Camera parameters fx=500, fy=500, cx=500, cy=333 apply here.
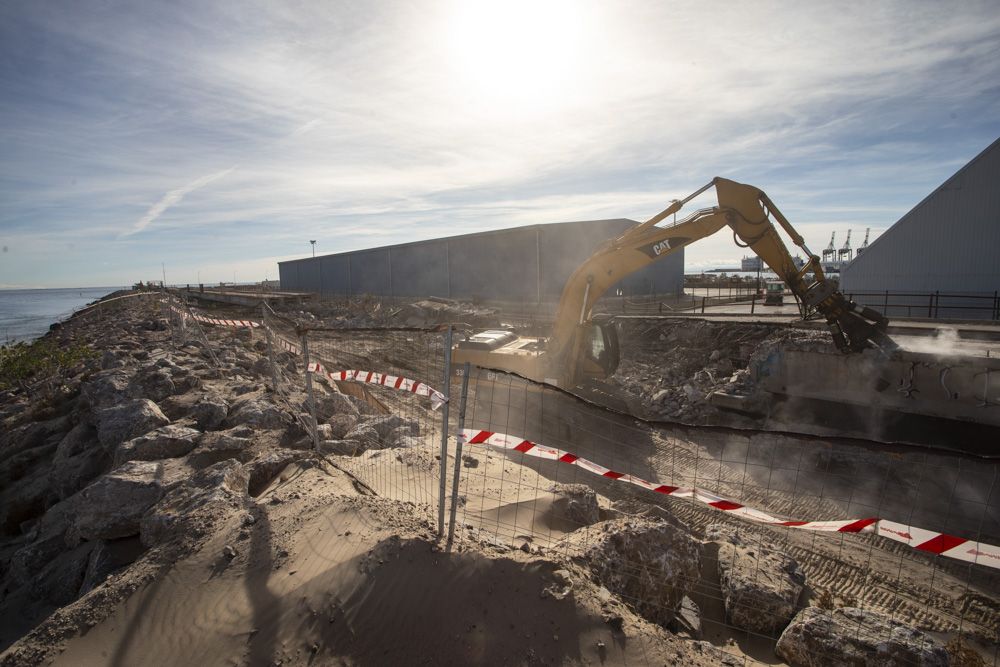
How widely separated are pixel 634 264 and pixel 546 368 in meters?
2.89

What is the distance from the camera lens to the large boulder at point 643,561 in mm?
4328

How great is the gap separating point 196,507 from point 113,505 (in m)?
1.02

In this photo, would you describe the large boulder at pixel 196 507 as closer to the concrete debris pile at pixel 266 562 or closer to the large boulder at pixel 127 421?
the concrete debris pile at pixel 266 562

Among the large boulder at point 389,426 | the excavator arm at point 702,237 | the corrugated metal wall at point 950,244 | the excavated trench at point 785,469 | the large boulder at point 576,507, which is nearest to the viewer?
the excavated trench at point 785,469

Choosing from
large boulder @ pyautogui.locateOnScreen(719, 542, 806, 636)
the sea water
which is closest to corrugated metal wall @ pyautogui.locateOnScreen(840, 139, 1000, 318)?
large boulder @ pyautogui.locateOnScreen(719, 542, 806, 636)

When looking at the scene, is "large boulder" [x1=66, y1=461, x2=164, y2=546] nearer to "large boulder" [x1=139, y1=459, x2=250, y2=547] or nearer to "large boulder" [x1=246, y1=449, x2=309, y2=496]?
"large boulder" [x1=139, y1=459, x2=250, y2=547]

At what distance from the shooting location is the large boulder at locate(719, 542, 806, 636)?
443 cm

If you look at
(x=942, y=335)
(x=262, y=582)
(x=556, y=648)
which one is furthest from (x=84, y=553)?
(x=942, y=335)

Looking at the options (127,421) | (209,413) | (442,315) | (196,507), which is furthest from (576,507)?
(442,315)

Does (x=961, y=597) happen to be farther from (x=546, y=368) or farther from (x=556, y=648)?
(x=546, y=368)

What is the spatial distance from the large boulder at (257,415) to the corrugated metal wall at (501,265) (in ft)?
78.9

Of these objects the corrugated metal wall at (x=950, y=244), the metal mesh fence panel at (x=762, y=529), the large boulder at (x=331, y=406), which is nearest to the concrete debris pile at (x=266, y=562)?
the metal mesh fence panel at (x=762, y=529)

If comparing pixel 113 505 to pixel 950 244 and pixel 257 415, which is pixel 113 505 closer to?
pixel 257 415

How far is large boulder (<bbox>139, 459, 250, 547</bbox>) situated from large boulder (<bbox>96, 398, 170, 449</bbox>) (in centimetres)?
216
